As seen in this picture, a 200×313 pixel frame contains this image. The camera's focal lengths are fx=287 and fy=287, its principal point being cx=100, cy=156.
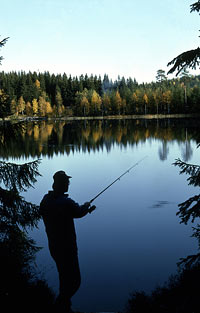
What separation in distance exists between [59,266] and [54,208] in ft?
4.13

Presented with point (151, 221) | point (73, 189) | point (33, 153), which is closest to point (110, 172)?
point (73, 189)

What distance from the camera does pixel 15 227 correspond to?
7.49 meters

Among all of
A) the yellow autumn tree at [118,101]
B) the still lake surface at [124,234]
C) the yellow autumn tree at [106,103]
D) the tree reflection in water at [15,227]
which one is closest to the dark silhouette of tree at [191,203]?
the still lake surface at [124,234]

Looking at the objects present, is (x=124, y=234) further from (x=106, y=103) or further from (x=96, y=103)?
(x=96, y=103)

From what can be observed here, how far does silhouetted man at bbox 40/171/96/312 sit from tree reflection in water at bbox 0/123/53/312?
1.77m

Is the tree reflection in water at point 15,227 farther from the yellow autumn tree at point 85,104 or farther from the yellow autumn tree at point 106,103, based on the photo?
the yellow autumn tree at point 85,104

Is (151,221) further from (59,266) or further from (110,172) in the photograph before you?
(110,172)

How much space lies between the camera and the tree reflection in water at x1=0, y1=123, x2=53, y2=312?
691 cm

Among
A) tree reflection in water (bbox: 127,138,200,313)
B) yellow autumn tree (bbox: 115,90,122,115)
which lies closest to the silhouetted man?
tree reflection in water (bbox: 127,138,200,313)

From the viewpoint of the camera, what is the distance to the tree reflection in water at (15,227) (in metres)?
6.91

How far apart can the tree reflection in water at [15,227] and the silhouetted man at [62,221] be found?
5.79 ft

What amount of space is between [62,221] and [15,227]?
2900 millimetres

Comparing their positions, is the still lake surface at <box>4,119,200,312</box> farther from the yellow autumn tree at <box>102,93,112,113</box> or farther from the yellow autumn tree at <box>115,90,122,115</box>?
the yellow autumn tree at <box>102,93,112,113</box>

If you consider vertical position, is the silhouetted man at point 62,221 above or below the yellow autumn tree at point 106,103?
below
